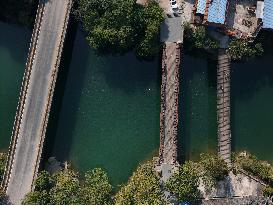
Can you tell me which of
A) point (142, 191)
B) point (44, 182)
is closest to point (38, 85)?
point (44, 182)

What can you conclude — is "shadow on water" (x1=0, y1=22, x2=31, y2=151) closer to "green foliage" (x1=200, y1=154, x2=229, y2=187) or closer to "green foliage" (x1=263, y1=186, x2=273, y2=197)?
"green foliage" (x1=200, y1=154, x2=229, y2=187)

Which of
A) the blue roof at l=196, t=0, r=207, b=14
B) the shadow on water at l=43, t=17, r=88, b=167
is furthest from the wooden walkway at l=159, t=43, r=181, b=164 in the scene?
the shadow on water at l=43, t=17, r=88, b=167

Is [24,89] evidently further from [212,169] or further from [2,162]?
[212,169]

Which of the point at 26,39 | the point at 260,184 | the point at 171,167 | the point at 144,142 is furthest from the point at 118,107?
the point at 260,184

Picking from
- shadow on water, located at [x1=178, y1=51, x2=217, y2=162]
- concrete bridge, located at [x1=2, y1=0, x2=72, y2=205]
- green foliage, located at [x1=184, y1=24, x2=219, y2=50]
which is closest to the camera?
concrete bridge, located at [x1=2, y1=0, x2=72, y2=205]

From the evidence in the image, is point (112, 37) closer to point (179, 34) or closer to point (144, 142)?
point (179, 34)

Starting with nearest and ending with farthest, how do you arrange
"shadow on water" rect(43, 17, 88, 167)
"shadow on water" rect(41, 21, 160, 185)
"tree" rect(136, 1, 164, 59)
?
"tree" rect(136, 1, 164, 59)
"shadow on water" rect(43, 17, 88, 167)
"shadow on water" rect(41, 21, 160, 185)

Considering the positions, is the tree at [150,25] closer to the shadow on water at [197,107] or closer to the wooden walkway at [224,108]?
the shadow on water at [197,107]
